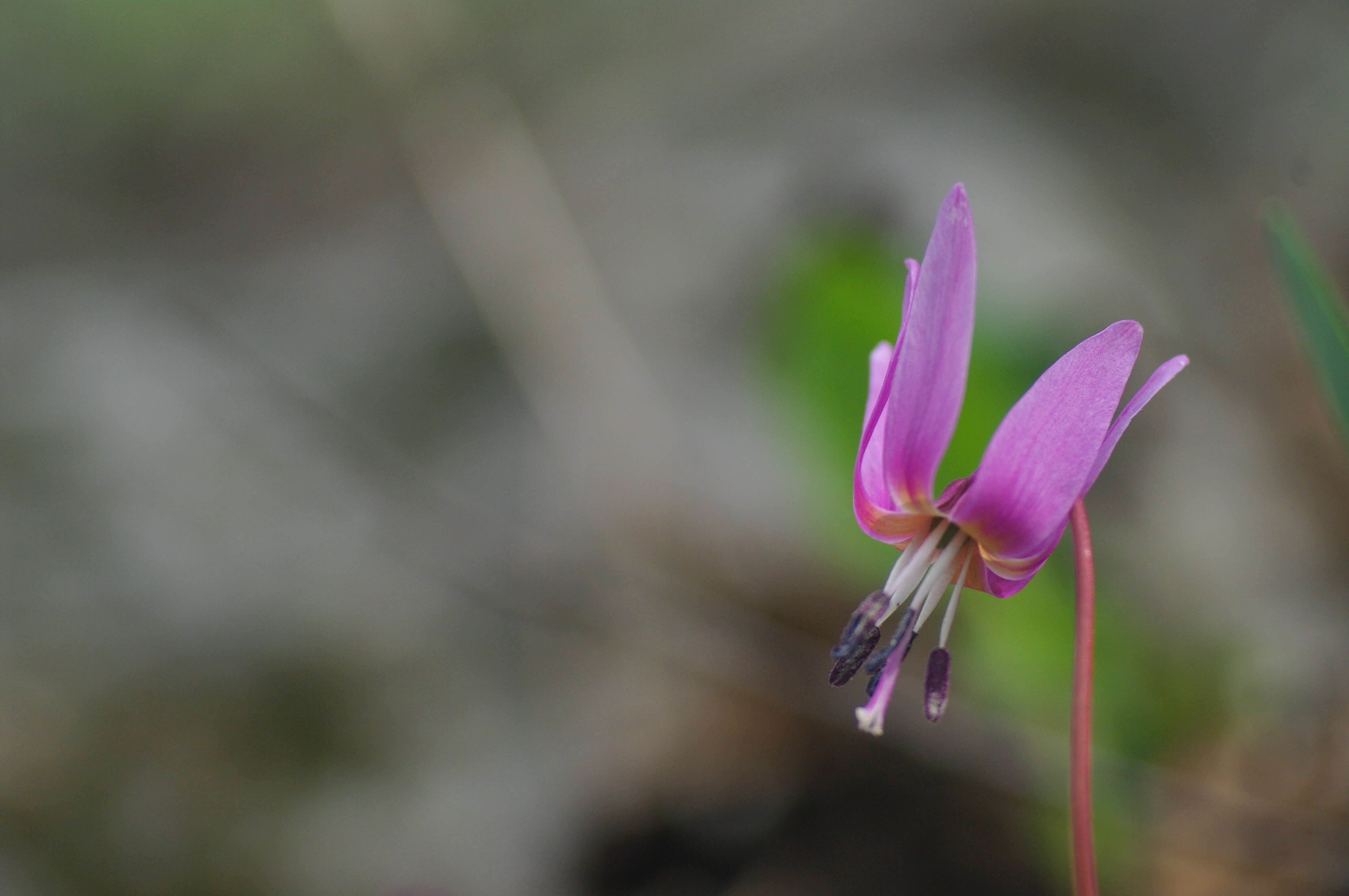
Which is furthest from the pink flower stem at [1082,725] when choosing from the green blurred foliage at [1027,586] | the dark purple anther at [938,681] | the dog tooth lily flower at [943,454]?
the green blurred foliage at [1027,586]

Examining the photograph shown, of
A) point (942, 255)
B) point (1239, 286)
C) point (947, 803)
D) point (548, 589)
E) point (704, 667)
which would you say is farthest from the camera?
point (1239, 286)

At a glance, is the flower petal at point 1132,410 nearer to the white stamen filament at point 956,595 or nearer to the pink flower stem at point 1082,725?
the pink flower stem at point 1082,725

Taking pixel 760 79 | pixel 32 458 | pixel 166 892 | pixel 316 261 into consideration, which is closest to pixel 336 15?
pixel 316 261

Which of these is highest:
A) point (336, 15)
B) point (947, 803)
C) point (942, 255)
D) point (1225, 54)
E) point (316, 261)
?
point (1225, 54)

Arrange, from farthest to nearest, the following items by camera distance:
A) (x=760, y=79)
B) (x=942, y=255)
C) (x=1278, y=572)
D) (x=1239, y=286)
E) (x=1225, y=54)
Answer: (x=760, y=79) < (x=1225, y=54) < (x=1239, y=286) < (x=1278, y=572) < (x=942, y=255)

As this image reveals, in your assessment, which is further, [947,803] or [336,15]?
[336,15]

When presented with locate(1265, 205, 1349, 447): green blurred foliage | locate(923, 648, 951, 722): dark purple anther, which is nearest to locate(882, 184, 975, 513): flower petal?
locate(923, 648, 951, 722): dark purple anther

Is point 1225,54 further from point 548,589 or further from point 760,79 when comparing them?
point 548,589

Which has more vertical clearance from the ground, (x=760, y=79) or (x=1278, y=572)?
(x=760, y=79)

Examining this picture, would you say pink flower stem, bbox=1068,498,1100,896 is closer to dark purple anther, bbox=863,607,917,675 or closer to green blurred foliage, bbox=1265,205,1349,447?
dark purple anther, bbox=863,607,917,675
